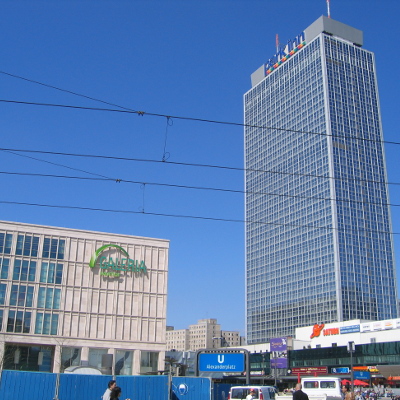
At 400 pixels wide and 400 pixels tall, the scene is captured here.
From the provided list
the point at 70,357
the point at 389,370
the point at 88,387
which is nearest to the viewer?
the point at 88,387

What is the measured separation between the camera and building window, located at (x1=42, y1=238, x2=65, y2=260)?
6438cm

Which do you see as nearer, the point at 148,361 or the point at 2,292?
the point at 2,292

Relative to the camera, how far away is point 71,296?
64.1 meters

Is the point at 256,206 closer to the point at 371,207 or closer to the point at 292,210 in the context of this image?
the point at 292,210

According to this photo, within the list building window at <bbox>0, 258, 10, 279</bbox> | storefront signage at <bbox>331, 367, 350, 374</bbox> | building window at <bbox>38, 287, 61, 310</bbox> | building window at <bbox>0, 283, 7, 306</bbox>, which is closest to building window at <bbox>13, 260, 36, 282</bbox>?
building window at <bbox>0, 258, 10, 279</bbox>

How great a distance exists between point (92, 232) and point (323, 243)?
88.4 m

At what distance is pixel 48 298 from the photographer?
63031mm

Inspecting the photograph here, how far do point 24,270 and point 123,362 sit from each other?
1624cm

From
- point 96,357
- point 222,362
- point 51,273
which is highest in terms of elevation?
point 51,273

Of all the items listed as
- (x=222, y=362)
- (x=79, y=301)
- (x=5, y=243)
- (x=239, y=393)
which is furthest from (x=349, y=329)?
→ (x=239, y=393)

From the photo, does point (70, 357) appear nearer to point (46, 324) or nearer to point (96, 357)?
point (96, 357)

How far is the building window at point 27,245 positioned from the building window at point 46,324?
7372 mm

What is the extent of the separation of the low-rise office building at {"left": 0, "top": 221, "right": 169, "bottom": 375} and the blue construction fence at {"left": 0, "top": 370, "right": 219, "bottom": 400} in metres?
33.6

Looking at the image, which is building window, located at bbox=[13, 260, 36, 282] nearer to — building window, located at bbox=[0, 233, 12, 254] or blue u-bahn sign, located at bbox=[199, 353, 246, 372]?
building window, located at bbox=[0, 233, 12, 254]
